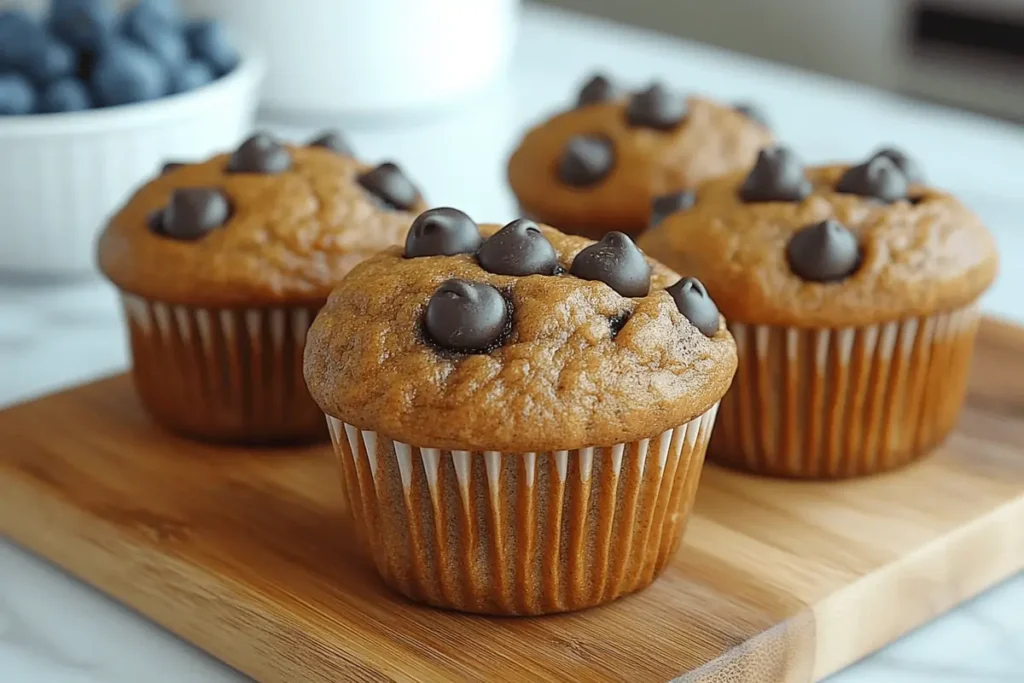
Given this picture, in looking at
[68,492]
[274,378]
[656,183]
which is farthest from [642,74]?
[68,492]

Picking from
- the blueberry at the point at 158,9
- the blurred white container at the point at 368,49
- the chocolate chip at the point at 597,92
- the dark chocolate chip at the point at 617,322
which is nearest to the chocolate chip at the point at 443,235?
the dark chocolate chip at the point at 617,322

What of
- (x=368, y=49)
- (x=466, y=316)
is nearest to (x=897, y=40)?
(x=368, y=49)

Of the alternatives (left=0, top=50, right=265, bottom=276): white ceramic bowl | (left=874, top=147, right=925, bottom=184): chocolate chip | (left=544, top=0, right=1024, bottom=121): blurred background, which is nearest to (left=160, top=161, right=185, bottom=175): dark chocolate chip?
(left=0, top=50, right=265, bottom=276): white ceramic bowl

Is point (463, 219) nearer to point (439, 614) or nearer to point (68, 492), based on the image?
point (439, 614)

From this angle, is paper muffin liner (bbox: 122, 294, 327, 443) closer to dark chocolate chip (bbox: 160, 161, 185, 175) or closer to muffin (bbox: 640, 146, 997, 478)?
dark chocolate chip (bbox: 160, 161, 185, 175)

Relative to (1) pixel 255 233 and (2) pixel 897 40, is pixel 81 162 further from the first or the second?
(2) pixel 897 40
